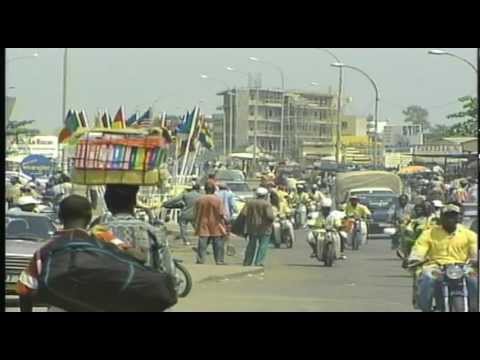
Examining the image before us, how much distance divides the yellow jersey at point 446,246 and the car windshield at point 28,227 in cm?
267

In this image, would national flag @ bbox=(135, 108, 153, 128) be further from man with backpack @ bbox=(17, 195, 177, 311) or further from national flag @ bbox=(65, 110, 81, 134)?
man with backpack @ bbox=(17, 195, 177, 311)

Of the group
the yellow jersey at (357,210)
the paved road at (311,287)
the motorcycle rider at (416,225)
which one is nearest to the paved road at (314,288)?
the paved road at (311,287)

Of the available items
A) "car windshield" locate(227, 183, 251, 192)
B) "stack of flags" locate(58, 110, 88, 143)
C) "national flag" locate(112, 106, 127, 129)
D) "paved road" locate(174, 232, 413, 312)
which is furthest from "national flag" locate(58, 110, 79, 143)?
"car windshield" locate(227, 183, 251, 192)

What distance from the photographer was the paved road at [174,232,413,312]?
874cm

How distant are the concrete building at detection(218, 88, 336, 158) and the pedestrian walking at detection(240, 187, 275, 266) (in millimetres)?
429

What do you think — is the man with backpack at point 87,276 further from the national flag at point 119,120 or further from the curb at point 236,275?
the curb at point 236,275

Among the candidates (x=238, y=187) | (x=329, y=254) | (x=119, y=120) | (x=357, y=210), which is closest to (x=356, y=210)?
(x=357, y=210)

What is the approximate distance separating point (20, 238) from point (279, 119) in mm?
2186

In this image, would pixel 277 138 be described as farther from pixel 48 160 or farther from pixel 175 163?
pixel 48 160
